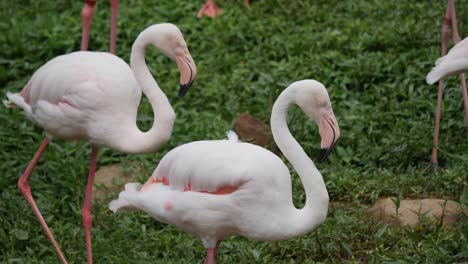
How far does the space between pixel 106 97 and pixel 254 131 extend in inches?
68.3

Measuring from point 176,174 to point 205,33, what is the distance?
3861mm

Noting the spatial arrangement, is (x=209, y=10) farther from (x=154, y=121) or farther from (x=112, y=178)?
(x=154, y=121)

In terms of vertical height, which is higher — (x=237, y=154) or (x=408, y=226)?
(x=237, y=154)

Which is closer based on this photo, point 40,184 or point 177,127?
point 40,184

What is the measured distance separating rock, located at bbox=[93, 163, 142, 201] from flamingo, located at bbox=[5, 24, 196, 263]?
73 centimetres

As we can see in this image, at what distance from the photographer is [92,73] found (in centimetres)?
474

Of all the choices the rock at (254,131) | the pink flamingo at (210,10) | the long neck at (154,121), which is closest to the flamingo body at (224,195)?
the long neck at (154,121)

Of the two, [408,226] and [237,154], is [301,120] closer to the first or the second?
[408,226]

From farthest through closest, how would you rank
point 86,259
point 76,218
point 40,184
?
point 40,184 < point 76,218 < point 86,259

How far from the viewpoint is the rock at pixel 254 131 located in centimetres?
615

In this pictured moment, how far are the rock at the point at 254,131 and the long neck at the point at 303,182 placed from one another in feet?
6.46

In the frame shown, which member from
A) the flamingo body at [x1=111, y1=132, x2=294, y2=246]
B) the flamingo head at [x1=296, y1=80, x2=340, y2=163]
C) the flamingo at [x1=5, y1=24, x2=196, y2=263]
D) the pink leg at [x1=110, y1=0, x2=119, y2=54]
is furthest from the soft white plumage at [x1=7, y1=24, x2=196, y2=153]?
the pink leg at [x1=110, y1=0, x2=119, y2=54]

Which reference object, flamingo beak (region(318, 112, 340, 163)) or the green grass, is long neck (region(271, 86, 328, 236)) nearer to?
flamingo beak (region(318, 112, 340, 163))

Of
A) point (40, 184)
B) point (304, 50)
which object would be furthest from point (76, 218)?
point (304, 50)
